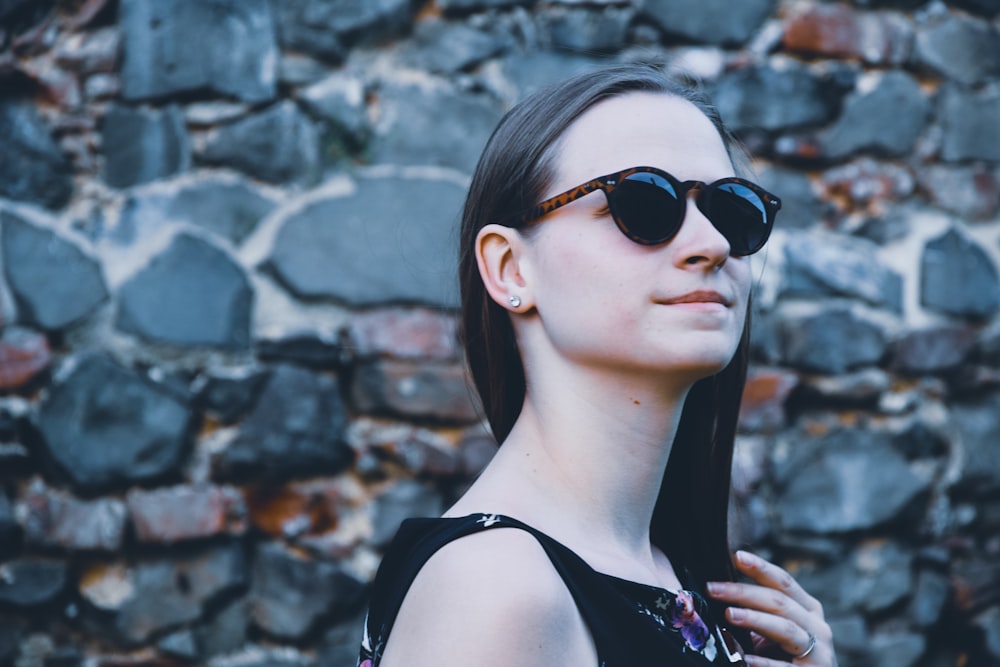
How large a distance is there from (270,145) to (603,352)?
Result: 1435mm

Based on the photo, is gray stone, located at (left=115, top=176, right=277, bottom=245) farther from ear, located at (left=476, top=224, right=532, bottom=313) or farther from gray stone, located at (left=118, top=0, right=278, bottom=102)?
ear, located at (left=476, top=224, right=532, bottom=313)

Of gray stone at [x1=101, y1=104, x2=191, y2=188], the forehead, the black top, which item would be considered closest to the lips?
the forehead

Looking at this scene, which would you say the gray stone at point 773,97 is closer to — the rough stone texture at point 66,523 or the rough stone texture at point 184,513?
the rough stone texture at point 184,513

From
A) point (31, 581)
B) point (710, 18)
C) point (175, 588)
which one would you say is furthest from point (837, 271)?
point (31, 581)

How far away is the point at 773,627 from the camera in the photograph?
1347mm

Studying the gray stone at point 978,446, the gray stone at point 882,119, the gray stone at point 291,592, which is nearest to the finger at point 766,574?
the gray stone at point 291,592

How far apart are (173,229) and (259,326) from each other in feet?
0.98

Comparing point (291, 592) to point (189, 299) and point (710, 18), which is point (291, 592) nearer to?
point (189, 299)

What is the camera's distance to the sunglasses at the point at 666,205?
3.84 ft

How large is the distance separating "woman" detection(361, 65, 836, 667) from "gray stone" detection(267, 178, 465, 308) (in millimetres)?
967

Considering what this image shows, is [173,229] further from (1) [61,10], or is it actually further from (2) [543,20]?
(2) [543,20]

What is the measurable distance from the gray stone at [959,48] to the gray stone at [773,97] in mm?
313

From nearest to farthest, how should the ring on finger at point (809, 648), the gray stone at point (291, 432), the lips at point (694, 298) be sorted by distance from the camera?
the lips at point (694, 298), the ring on finger at point (809, 648), the gray stone at point (291, 432)

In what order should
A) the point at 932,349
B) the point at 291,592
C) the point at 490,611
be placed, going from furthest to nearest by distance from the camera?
the point at 932,349 < the point at 291,592 < the point at 490,611
